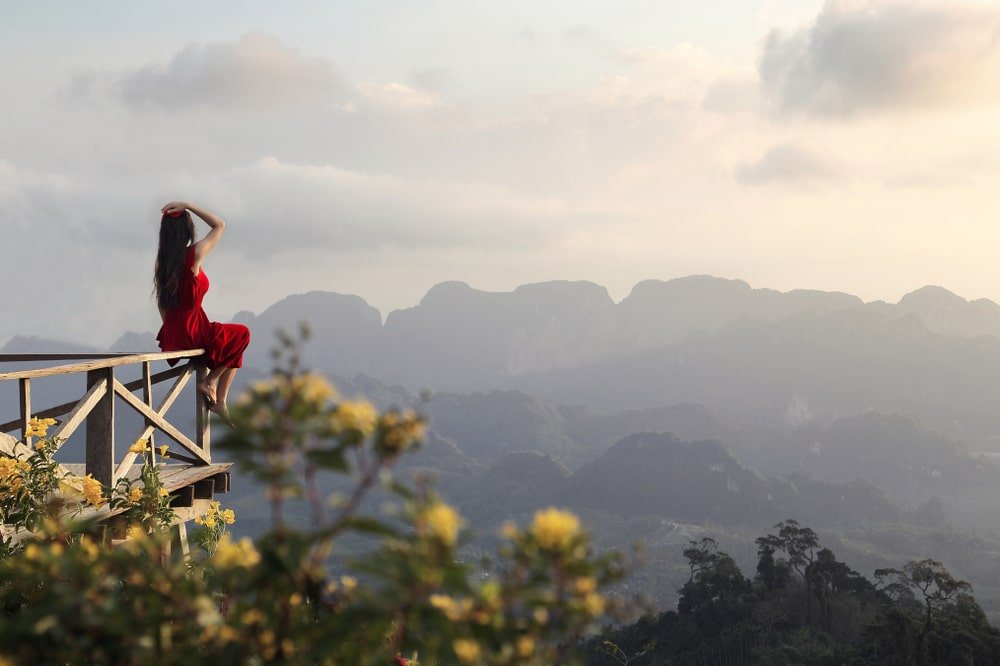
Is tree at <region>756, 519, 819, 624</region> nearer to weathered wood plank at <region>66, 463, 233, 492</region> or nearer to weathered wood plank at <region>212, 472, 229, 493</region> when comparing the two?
weathered wood plank at <region>212, 472, 229, 493</region>

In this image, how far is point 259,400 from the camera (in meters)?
1.78

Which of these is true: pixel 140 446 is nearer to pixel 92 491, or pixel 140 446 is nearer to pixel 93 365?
pixel 93 365

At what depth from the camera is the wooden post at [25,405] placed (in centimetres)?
605

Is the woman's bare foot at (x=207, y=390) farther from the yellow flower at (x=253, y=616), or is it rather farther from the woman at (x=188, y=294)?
the yellow flower at (x=253, y=616)

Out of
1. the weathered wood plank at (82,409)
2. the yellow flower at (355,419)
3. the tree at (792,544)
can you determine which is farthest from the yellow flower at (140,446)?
the tree at (792,544)

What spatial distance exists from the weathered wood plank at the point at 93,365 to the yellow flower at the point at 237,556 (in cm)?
403

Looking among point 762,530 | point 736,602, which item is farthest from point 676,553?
point 736,602

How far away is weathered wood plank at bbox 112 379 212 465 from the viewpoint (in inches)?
276

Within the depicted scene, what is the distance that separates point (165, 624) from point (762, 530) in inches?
7897

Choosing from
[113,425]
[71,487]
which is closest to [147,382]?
[113,425]

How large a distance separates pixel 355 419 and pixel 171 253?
6.85m

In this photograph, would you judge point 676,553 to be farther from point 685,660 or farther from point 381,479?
point 381,479

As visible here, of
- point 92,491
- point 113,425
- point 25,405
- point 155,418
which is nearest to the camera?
point 92,491

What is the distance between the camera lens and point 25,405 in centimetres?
643
